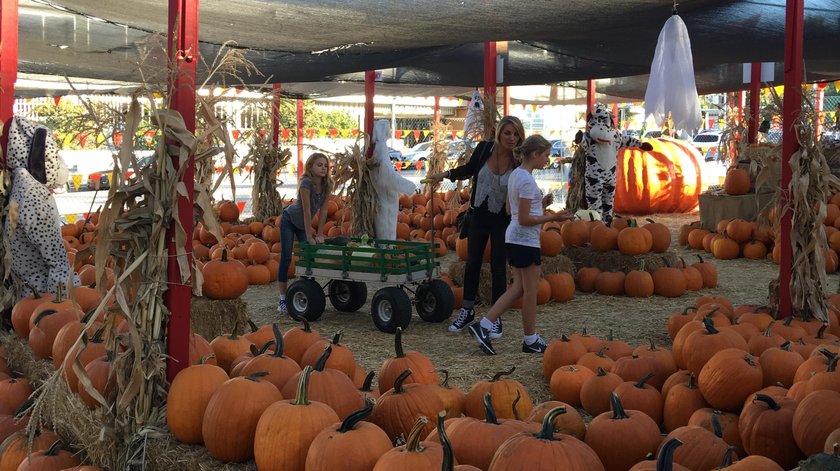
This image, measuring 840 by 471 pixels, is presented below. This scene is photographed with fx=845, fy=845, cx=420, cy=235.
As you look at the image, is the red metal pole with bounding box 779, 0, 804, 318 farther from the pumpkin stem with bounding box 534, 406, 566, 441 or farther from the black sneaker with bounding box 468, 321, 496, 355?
the pumpkin stem with bounding box 534, 406, 566, 441

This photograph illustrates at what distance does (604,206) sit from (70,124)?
25.9 ft

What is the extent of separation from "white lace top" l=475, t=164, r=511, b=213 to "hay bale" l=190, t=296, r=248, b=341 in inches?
75.5

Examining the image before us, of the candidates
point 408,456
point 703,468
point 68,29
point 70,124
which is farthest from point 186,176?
point 68,29

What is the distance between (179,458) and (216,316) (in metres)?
2.84

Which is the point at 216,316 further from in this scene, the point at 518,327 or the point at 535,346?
the point at 518,327

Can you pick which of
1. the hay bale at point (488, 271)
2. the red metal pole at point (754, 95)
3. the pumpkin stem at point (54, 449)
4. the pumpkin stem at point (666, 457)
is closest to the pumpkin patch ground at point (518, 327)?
the hay bale at point (488, 271)

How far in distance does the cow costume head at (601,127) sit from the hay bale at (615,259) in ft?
6.03

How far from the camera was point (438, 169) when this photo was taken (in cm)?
1398

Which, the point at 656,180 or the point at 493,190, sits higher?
the point at 656,180

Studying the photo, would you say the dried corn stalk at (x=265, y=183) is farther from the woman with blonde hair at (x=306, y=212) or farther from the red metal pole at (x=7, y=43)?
the red metal pole at (x=7, y=43)

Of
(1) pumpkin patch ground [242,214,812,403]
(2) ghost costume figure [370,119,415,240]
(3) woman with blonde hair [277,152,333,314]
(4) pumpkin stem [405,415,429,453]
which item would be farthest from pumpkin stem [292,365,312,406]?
(2) ghost costume figure [370,119,415,240]

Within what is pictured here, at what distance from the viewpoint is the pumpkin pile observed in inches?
99.6

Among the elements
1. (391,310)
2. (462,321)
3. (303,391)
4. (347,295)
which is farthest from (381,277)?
(303,391)

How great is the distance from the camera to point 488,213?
6309 millimetres
